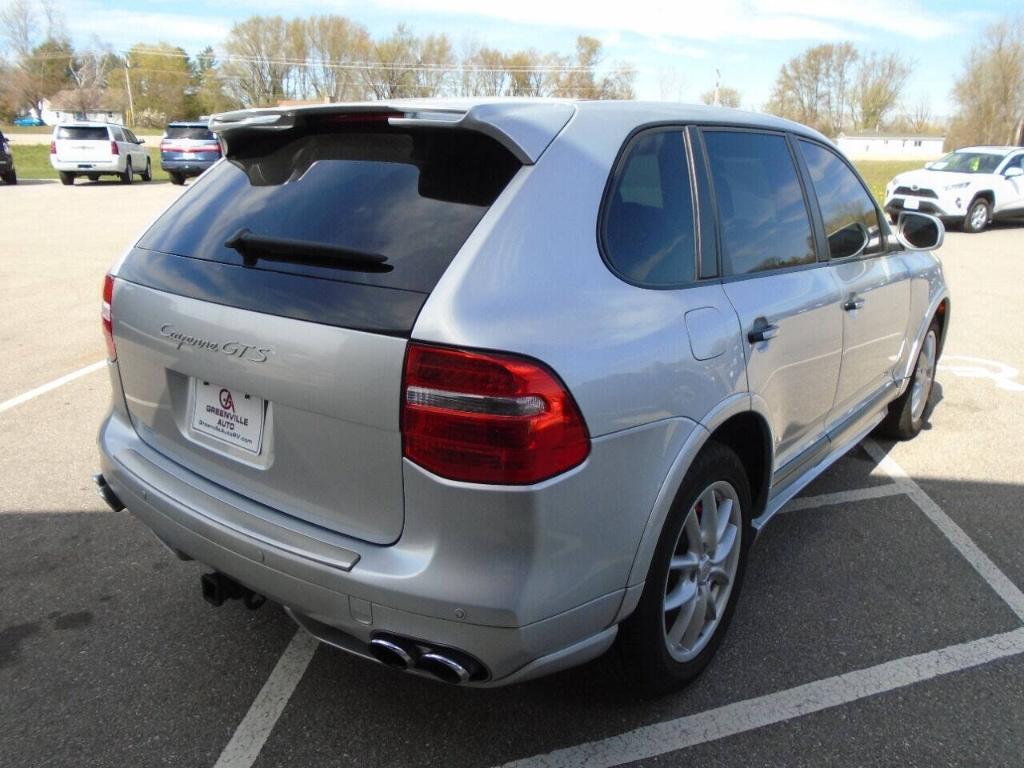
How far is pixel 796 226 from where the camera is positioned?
128 inches

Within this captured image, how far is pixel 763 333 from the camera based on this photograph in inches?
107

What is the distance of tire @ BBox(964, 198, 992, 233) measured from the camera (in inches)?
685

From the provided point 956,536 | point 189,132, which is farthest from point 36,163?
point 956,536

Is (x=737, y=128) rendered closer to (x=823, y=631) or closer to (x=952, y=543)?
(x=823, y=631)

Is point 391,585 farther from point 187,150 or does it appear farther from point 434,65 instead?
point 434,65

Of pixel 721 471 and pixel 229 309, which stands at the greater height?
pixel 229 309

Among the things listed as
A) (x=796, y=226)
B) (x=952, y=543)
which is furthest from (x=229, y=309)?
(x=952, y=543)

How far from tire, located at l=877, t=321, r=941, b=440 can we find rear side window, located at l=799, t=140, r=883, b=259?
1.17m

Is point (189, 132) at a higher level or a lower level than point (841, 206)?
lower

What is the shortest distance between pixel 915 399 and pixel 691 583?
Answer: 3110 millimetres

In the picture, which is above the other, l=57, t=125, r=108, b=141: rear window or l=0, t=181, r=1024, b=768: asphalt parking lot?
l=57, t=125, r=108, b=141: rear window

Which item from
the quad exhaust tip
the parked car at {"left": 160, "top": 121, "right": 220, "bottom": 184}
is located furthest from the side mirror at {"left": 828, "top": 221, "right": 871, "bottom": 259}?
the parked car at {"left": 160, "top": 121, "right": 220, "bottom": 184}

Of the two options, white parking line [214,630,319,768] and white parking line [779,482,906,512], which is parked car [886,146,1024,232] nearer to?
white parking line [779,482,906,512]

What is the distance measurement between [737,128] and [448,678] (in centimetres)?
222
